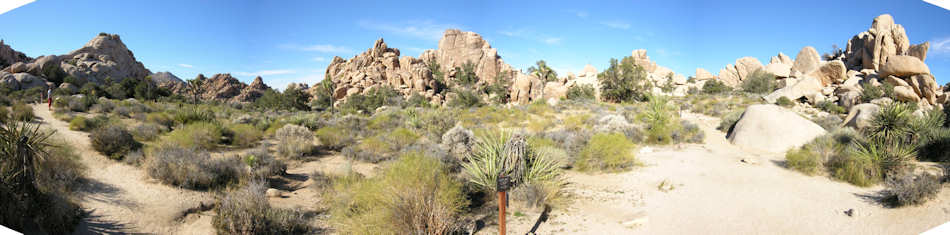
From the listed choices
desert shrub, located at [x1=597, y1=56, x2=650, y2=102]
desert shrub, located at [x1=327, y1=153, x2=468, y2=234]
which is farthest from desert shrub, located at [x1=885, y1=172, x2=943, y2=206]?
desert shrub, located at [x1=597, y1=56, x2=650, y2=102]

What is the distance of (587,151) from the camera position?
397 inches

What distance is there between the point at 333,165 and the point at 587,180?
25.0 ft

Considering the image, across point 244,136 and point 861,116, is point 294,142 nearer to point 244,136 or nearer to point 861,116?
point 244,136

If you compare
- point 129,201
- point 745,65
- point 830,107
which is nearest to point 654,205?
point 129,201

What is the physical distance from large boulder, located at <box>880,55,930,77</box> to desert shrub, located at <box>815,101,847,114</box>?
7.20 meters

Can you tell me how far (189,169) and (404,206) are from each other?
5.54 metres

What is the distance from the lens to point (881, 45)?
32500 mm

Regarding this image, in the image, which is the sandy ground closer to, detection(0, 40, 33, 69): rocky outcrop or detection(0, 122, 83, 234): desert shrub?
detection(0, 122, 83, 234): desert shrub

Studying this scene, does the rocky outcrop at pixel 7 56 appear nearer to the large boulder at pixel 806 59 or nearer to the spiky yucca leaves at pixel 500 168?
the spiky yucca leaves at pixel 500 168

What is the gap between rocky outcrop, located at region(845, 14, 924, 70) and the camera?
3192 cm

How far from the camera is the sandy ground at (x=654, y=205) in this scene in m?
5.37

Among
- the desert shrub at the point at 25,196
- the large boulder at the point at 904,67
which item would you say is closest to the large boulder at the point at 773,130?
the desert shrub at the point at 25,196

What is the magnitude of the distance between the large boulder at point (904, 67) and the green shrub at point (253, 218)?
4050cm

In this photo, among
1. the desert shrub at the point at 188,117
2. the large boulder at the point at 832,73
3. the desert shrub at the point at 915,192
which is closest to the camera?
the desert shrub at the point at 915,192
